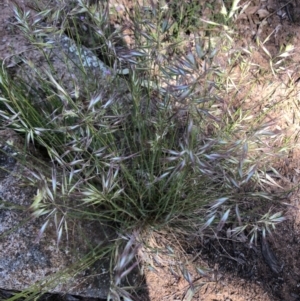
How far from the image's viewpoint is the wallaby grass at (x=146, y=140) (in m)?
1.13

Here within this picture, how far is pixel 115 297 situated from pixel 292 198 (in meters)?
1.21

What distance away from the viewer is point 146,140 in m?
1.48

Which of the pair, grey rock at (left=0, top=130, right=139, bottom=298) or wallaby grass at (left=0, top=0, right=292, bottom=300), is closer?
wallaby grass at (left=0, top=0, right=292, bottom=300)

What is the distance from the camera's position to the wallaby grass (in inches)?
44.3

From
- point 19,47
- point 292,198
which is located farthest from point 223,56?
point 19,47

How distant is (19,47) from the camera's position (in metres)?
2.03

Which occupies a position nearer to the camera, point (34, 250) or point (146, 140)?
point (146, 140)

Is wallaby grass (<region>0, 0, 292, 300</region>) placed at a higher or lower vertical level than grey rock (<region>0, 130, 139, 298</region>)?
higher

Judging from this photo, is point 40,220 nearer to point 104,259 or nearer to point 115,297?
point 104,259

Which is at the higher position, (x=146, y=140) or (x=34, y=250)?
(x=146, y=140)

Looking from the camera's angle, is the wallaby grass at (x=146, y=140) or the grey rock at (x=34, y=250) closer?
the wallaby grass at (x=146, y=140)

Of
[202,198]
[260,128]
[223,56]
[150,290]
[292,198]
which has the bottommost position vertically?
[150,290]

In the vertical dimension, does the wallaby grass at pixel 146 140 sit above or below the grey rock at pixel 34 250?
above

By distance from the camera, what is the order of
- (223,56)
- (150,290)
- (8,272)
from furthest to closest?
1. (223,56)
2. (150,290)
3. (8,272)
